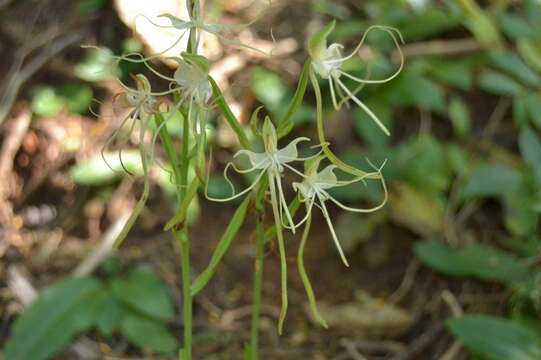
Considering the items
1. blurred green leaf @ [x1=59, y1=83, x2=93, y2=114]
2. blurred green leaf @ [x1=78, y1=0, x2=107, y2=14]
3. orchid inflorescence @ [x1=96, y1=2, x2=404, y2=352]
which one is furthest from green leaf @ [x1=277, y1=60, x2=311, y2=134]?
blurred green leaf @ [x1=78, y1=0, x2=107, y2=14]

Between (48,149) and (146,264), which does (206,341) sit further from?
(48,149)

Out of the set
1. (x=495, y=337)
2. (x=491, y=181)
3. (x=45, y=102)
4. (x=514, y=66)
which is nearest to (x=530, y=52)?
(x=514, y=66)

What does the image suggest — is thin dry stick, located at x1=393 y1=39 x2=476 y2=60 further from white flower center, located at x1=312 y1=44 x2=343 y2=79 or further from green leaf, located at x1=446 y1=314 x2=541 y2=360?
white flower center, located at x1=312 y1=44 x2=343 y2=79

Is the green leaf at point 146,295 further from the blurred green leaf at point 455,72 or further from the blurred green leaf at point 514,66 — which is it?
the blurred green leaf at point 514,66

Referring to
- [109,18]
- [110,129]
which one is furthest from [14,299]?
[109,18]

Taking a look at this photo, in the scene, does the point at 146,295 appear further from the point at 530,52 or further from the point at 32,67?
the point at 530,52

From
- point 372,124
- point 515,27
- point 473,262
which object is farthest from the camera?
point 515,27

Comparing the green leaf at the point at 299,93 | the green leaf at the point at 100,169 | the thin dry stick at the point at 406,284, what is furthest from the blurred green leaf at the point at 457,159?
the green leaf at the point at 299,93
